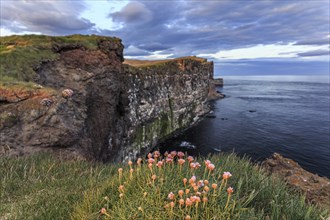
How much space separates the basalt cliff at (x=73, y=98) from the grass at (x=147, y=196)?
496 centimetres

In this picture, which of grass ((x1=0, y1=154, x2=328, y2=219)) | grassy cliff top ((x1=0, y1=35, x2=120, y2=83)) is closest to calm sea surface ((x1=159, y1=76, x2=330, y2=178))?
grassy cliff top ((x1=0, y1=35, x2=120, y2=83))

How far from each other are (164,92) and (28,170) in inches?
2296

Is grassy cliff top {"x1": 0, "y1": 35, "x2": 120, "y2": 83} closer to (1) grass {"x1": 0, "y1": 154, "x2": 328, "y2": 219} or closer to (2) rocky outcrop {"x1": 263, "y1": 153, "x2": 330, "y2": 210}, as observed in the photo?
(1) grass {"x1": 0, "y1": 154, "x2": 328, "y2": 219}

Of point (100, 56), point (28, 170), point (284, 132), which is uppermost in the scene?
point (100, 56)

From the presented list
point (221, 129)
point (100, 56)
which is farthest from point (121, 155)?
point (221, 129)

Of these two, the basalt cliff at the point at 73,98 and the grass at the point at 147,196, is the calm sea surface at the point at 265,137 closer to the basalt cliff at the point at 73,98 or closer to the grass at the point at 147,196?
the basalt cliff at the point at 73,98

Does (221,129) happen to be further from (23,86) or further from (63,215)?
(63,215)

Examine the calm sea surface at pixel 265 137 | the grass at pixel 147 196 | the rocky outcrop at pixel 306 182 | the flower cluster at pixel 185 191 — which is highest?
the flower cluster at pixel 185 191

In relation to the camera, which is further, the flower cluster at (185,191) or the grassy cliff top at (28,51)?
the grassy cliff top at (28,51)

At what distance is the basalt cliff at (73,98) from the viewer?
44.9ft

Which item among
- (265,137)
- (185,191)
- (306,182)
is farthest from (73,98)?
(265,137)

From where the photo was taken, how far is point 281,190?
532 cm

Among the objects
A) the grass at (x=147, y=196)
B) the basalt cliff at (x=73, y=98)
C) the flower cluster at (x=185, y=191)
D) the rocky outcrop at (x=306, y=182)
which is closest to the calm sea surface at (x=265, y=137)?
the basalt cliff at (x=73, y=98)

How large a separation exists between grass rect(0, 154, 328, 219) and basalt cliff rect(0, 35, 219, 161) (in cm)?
496
